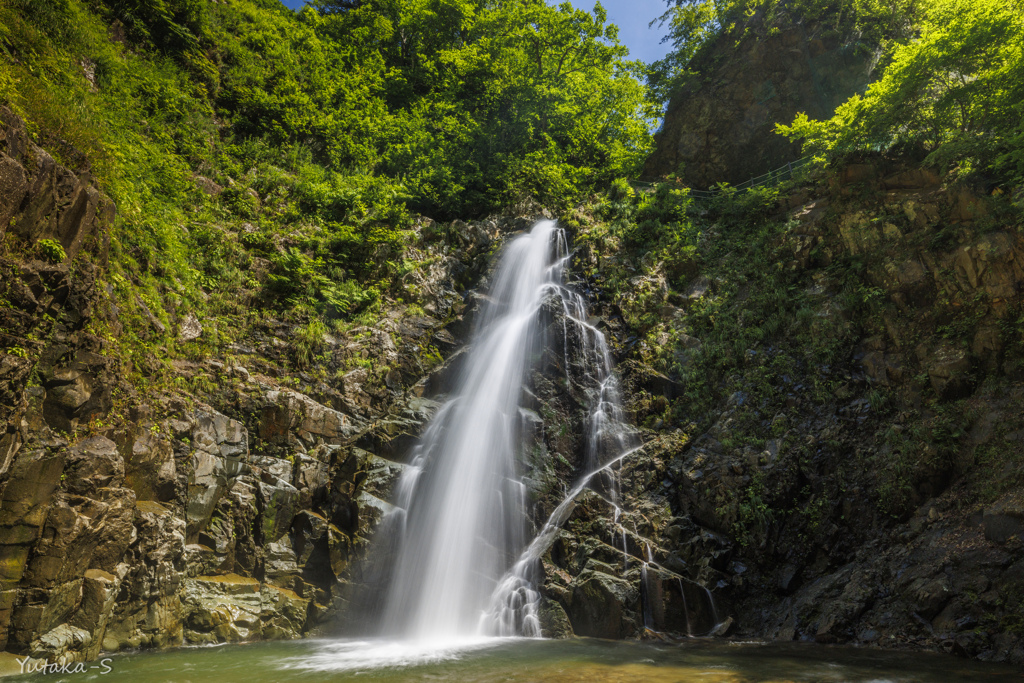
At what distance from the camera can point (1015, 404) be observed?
301 inches

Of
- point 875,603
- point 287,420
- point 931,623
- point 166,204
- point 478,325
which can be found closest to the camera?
point 931,623

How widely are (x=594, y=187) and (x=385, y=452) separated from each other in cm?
1387

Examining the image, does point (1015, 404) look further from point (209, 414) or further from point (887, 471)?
point (209, 414)

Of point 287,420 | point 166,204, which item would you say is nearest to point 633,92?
point 166,204

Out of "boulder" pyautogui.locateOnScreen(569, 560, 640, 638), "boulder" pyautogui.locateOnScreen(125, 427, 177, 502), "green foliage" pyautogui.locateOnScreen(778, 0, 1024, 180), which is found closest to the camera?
"boulder" pyautogui.locateOnScreen(125, 427, 177, 502)

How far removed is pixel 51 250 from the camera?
6.59 m

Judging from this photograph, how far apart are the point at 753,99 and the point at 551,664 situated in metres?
20.7

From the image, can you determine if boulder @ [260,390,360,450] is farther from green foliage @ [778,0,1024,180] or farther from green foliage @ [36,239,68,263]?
green foliage @ [778,0,1024,180]

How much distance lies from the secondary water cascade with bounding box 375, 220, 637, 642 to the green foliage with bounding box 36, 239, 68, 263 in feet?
21.5

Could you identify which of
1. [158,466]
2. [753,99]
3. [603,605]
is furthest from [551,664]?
[753,99]

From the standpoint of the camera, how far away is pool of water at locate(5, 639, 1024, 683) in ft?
18.4

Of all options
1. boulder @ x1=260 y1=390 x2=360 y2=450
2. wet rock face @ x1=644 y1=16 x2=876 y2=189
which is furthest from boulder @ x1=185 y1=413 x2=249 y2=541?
wet rock face @ x1=644 y1=16 x2=876 y2=189

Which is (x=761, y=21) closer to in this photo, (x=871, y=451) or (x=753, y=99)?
(x=753, y=99)

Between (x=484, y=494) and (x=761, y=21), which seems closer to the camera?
(x=484, y=494)
